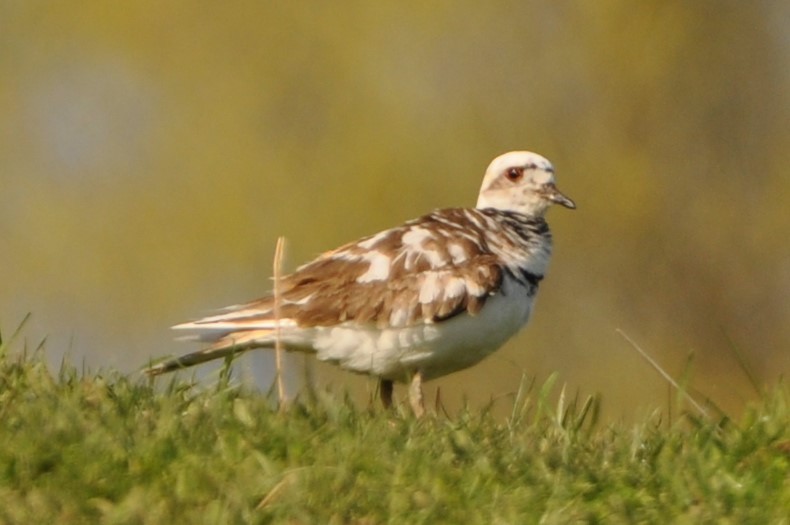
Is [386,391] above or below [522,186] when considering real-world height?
below

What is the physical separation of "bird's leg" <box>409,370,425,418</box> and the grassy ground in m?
1.84

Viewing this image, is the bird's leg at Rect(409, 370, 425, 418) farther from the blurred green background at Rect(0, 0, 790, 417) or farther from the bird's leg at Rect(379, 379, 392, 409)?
the blurred green background at Rect(0, 0, 790, 417)

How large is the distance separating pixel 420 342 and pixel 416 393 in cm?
34

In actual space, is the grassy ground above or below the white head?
below

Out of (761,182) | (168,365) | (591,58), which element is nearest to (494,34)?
(591,58)

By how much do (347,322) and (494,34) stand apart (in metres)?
12.2

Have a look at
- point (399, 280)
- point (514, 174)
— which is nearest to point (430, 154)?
point (514, 174)

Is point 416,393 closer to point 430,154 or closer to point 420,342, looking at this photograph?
point 420,342

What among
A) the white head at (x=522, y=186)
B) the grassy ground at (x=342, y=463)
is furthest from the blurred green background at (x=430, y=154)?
the grassy ground at (x=342, y=463)

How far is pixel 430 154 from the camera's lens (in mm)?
21516

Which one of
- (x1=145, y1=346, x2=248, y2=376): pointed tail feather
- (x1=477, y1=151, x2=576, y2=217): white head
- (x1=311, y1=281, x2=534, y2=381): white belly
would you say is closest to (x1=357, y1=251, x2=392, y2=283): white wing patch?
(x1=311, y1=281, x2=534, y2=381): white belly

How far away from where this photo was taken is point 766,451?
690cm

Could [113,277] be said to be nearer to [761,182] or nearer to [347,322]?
[761,182]

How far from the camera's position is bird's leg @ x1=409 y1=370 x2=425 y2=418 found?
9.33 m
